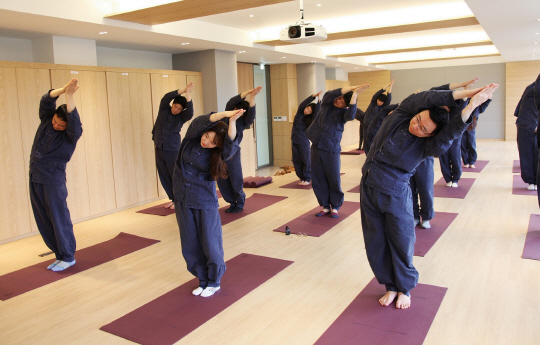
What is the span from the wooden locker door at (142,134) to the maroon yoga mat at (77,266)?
1.72 metres

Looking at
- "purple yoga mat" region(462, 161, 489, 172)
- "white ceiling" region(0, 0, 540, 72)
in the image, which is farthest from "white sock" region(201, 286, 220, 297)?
"purple yoga mat" region(462, 161, 489, 172)

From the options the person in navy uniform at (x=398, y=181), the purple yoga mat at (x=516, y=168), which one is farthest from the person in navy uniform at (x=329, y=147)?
the purple yoga mat at (x=516, y=168)

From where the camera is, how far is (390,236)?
287cm

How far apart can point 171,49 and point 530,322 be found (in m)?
6.46

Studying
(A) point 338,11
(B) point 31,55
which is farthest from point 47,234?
(A) point 338,11

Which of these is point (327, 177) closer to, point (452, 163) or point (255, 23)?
point (452, 163)

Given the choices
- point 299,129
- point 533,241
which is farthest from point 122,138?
point 533,241

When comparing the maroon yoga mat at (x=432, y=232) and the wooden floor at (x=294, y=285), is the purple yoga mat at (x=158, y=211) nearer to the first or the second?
the wooden floor at (x=294, y=285)

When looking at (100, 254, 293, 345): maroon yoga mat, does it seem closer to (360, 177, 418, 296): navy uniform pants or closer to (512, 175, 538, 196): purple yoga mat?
(360, 177, 418, 296): navy uniform pants

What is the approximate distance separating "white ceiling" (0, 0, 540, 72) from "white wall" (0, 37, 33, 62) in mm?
120

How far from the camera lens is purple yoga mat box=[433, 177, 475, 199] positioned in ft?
20.6

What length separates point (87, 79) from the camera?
18.9 feet

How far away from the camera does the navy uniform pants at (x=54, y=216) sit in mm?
3809

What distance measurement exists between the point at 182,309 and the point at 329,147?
271cm
